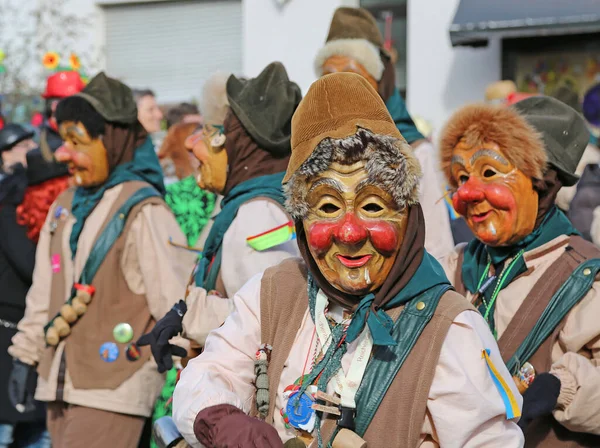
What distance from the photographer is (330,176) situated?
290cm

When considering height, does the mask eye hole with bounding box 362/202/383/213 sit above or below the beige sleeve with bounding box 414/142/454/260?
above

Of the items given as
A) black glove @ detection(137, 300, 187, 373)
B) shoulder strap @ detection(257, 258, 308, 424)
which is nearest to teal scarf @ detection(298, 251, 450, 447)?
shoulder strap @ detection(257, 258, 308, 424)

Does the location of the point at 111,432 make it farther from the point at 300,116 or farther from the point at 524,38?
the point at 524,38

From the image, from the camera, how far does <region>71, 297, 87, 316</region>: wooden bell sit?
5.11 m

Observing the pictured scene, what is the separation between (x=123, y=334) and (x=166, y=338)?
99 cm

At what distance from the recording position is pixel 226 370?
2.99 metres

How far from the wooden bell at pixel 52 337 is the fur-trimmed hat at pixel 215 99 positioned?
4.47 ft

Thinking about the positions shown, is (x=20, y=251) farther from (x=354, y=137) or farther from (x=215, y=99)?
(x=354, y=137)

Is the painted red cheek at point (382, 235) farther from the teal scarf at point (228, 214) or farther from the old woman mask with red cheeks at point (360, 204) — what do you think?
the teal scarf at point (228, 214)

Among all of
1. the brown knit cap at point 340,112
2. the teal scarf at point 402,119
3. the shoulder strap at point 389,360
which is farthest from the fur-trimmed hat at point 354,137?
the teal scarf at point 402,119

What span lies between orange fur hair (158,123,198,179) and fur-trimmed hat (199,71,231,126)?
236 cm

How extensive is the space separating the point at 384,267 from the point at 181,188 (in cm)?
364

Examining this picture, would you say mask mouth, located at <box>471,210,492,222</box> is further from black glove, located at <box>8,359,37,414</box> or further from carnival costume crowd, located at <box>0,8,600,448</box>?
black glove, located at <box>8,359,37,414</box>

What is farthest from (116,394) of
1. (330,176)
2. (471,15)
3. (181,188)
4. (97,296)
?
(471,15)
